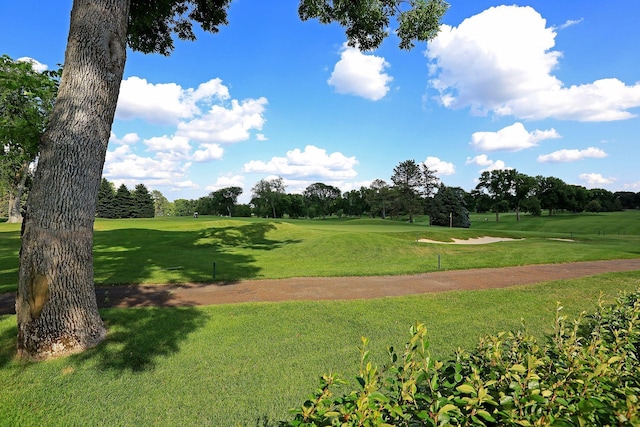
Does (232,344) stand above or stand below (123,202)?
below

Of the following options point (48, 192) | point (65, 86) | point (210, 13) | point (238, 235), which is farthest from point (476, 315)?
point (238, 235)

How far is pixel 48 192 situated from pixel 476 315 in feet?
29.3

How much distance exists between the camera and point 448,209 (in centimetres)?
5938

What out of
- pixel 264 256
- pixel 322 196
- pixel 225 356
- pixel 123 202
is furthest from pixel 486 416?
pixel 322 196

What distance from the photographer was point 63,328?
5.28 meters

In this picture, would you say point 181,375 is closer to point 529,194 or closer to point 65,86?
point 65,86

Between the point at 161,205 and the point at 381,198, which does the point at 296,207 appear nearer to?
the point at 381,198

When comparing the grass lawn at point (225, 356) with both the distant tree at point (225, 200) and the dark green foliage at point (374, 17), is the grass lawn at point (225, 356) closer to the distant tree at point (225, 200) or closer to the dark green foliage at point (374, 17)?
the dark green foliage at point (374, 17)

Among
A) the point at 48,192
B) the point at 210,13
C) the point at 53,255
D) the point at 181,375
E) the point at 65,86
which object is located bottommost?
the point at 181,375

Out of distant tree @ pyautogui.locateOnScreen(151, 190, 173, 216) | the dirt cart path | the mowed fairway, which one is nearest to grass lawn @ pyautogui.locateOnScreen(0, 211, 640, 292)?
the mowed fairway

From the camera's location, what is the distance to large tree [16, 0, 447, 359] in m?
5.13

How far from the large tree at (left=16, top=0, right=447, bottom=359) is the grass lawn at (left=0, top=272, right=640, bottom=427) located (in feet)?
1.76

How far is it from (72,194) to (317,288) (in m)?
7.01

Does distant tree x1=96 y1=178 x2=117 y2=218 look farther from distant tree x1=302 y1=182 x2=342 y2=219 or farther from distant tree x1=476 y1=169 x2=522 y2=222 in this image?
distant tree x1=476 y1=169 x2=522 y2=222
